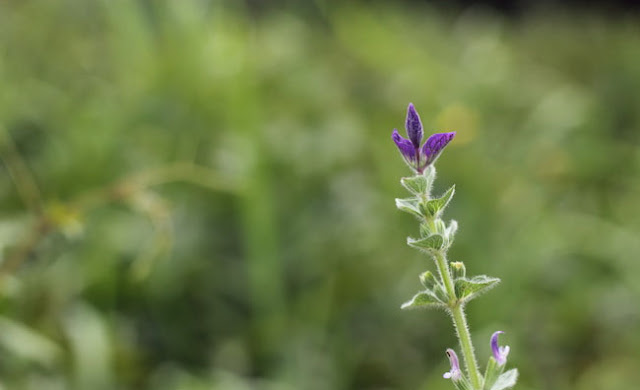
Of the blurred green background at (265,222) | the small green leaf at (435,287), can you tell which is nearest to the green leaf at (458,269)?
the small green leaf at (435,287)

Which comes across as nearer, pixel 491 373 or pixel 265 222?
pixel 491 373

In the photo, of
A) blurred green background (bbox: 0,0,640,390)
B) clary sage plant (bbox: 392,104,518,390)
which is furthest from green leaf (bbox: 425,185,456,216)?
blurred green background (bbox: 0,0,640,390)

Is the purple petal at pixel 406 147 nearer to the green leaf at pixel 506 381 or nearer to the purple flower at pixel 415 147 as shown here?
the purple flower at pixel 415 147

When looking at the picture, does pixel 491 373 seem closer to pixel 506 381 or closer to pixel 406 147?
pixel 506 381

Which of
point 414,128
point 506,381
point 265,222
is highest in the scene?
point 265,222

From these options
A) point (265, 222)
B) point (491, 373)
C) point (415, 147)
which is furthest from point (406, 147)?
point (265, 222)

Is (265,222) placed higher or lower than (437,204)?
higher

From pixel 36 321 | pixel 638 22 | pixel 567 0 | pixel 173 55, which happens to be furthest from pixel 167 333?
pixel 567 0

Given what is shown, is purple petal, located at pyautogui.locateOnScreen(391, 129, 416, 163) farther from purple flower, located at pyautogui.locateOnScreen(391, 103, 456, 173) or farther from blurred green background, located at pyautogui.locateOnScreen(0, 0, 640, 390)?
blurred green background, located at pyautogui.locateOnScreen(0, 0, 640, 390)
